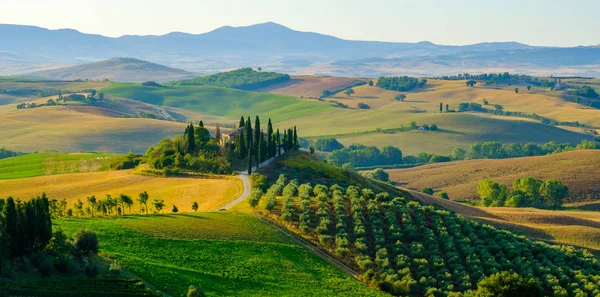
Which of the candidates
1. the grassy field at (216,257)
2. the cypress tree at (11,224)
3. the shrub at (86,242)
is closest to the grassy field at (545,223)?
the grassy field at (216,257)

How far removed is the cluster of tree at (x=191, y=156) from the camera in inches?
4092

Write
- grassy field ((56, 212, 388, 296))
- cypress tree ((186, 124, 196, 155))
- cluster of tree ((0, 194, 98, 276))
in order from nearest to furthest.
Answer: cluster of tree ((0, 194, 98, 276)) → grassy field ((56, 212, 388, 296)) → cypress tree ((186, 124, 196, 155))

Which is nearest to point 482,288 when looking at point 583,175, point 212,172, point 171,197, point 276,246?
point 276,246

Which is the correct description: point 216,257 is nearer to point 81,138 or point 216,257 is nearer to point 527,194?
point 527,194

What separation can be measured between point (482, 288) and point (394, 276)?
351 inches

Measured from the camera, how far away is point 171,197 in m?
88.0

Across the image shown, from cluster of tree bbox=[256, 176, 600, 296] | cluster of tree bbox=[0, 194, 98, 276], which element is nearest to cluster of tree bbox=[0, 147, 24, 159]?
cluster of tree bbox=[256, 176, 600, 296]

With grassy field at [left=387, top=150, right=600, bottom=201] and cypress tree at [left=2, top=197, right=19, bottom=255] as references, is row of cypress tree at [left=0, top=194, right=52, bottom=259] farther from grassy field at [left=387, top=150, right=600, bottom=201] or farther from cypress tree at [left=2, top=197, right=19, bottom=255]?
grassy field at [left=387, top=150, right=600, bottom=201]

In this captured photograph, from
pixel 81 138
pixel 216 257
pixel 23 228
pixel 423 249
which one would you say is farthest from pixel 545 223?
pixel 81 138

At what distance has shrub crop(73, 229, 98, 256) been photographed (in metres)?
49.8

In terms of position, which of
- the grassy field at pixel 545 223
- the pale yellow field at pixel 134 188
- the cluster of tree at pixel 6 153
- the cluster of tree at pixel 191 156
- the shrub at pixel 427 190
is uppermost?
the cluster of tree at pixel 191 156

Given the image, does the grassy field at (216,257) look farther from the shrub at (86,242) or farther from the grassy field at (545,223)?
the grassy field at (545,223)

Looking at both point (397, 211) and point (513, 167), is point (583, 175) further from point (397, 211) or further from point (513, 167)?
point (397, 211)

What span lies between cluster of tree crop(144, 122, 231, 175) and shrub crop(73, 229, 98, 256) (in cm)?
5183
